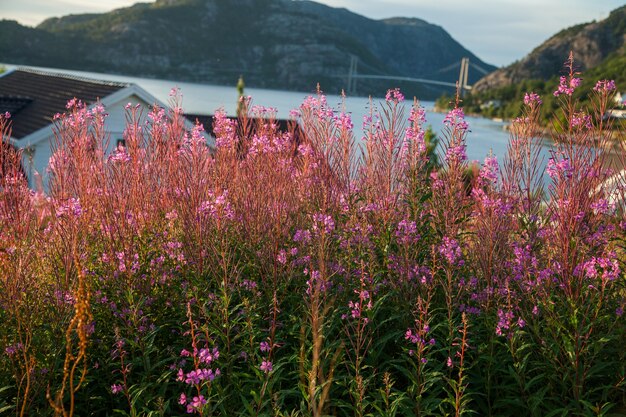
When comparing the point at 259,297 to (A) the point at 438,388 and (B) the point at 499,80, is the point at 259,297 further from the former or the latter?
(B) the point at 499,80

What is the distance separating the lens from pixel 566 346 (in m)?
3.70

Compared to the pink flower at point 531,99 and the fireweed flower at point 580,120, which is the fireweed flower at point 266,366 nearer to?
the fireweed flower at point 580,120

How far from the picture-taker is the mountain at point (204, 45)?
117 meters

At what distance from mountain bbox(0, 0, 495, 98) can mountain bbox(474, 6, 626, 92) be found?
19664mm

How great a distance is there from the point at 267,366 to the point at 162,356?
45.7 inches

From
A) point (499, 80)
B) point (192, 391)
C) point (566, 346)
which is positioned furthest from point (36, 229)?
point (499, 80)

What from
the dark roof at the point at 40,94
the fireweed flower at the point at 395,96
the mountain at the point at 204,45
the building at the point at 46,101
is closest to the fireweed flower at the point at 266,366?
the fireweed flower at the point at 395,96

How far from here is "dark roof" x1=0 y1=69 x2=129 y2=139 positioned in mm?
23078

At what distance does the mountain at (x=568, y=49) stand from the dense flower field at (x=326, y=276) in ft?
448

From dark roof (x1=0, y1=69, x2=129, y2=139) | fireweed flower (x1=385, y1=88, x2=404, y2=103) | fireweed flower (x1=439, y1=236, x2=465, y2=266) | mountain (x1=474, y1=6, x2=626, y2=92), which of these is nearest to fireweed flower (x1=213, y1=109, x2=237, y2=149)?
fireweed flower (x1=385, y1=88, x2=404, y2=103)

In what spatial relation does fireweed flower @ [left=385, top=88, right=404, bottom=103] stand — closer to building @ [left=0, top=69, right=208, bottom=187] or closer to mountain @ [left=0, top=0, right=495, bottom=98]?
building @ [left=0, top=69, right=208, bottom=187]

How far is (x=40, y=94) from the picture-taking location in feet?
88.7

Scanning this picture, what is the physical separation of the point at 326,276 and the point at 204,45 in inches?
6429

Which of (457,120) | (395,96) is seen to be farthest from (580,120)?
(395,96)
